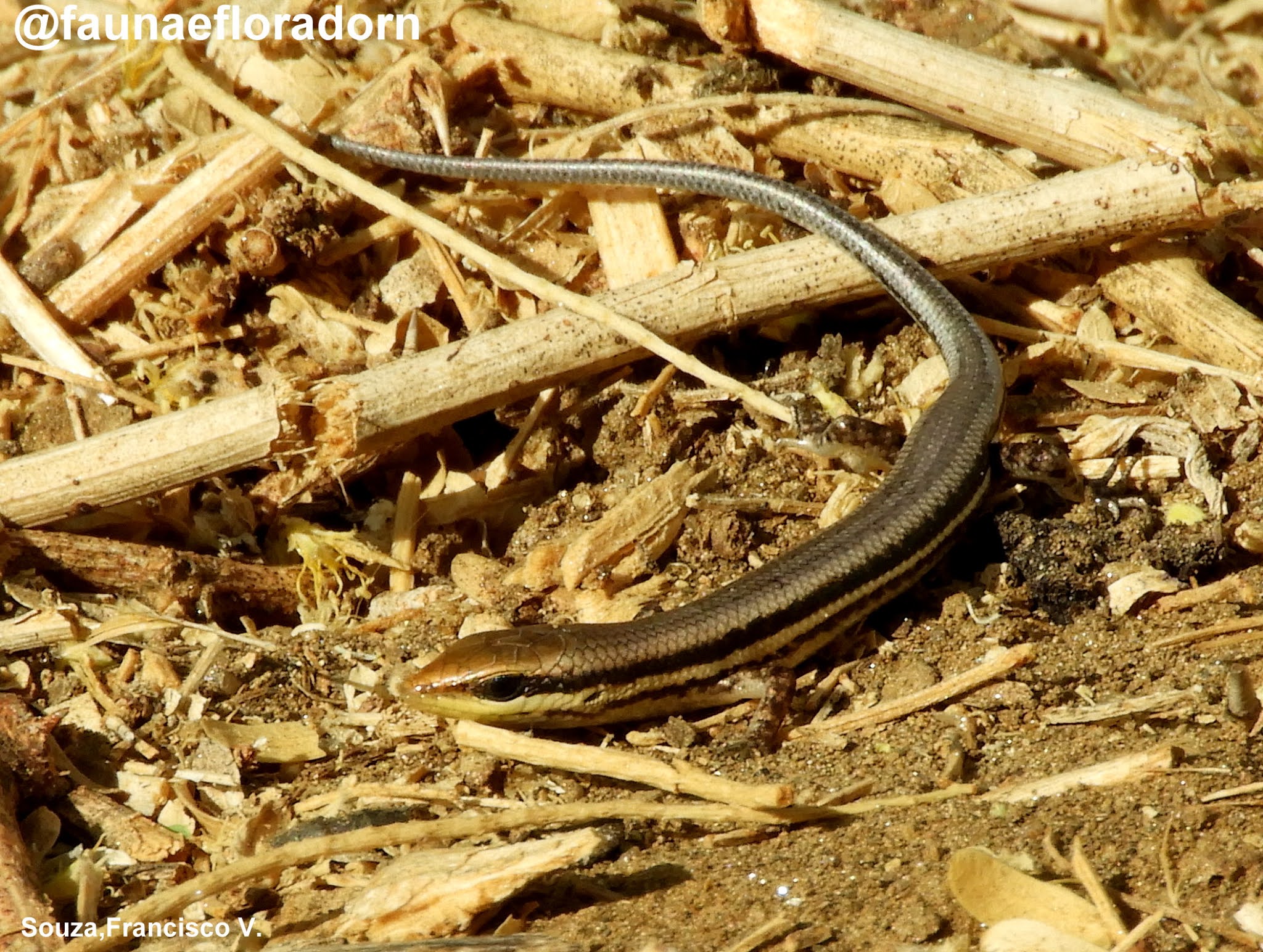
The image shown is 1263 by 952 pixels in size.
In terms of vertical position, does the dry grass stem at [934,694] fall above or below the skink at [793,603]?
below

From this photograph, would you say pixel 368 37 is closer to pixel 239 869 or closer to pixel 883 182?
pixel 883 182

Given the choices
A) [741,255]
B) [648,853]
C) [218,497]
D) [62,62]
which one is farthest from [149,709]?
[62,62]

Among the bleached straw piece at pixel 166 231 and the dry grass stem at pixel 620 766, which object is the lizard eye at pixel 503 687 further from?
the bleached straw piece at pixel 166 231

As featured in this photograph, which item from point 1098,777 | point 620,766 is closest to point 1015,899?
point 1098,777

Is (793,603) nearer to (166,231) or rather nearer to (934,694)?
(934,694)

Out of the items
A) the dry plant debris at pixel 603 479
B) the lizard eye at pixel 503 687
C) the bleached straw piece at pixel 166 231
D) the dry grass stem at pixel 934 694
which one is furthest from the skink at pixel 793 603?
the bleached straw piece at pixel 166 231

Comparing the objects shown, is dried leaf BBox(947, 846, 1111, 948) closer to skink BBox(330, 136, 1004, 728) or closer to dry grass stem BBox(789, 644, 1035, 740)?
dry grass stem BBox(789, 644, 1035, 740)

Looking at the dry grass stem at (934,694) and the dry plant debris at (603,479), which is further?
the dry grass stem at (934,694)
